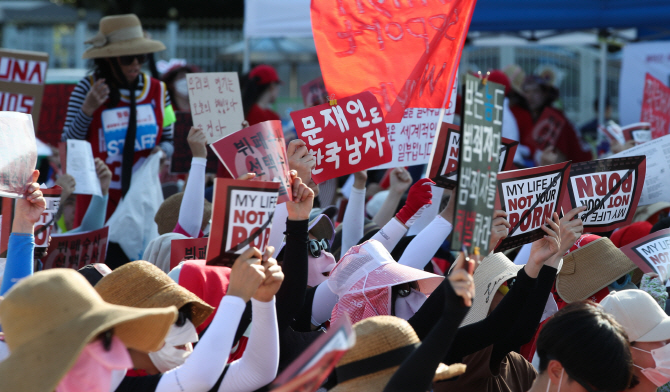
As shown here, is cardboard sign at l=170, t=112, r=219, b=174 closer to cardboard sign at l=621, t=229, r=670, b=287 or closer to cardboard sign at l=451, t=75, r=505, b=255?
cardboard sign at l=621, t=229, r=670, b=287

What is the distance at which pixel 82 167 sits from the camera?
455 centimetres

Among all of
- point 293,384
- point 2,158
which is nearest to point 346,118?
point 2,158

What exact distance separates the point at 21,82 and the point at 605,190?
149 inches

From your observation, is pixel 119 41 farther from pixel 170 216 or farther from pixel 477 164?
pixel 477 164

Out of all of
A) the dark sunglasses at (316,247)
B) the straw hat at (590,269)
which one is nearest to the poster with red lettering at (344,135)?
the dark sunglasses at (316,247)

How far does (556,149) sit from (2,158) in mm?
6517

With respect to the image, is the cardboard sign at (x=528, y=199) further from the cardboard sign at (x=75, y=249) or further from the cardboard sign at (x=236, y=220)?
the cardboard sign at (x=75, y=249)

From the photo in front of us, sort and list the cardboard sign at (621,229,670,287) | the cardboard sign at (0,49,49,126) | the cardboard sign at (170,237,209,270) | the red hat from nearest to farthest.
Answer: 1. the cardboard sign at (621,229,670,287)
2. the cardboard sign at (170,237,209,270)
3. the cardboard sign at (0,49,49,126)
4. the red hat

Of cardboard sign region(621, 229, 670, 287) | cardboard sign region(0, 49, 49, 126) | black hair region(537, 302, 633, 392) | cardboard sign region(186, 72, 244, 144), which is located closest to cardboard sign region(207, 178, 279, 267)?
black hair region(537, 302, 633, 392)

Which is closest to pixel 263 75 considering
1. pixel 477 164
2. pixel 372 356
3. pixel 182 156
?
pixel 182 156

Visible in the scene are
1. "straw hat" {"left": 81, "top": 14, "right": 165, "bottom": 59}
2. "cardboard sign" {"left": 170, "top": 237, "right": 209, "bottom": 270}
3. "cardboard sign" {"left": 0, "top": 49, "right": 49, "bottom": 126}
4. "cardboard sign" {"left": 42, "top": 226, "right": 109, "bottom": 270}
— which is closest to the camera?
"cardboard sign" {"left": 170, "top": 237, "right": 209, "bottom": 270}

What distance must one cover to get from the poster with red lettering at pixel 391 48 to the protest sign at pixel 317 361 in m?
2.21

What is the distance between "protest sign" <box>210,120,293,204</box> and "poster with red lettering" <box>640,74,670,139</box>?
455 cm

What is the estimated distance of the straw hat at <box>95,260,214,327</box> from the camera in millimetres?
2465
